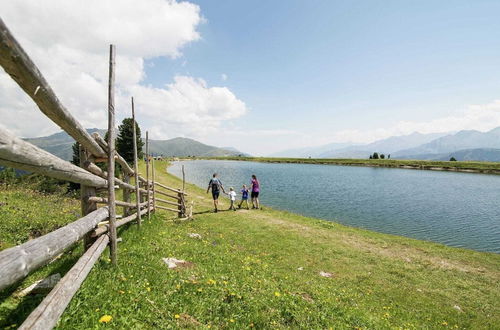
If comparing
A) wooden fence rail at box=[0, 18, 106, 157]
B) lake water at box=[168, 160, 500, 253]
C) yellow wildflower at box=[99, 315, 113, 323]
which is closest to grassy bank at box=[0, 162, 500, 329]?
yellow wildflower at box=[99, 315, 113, 323]

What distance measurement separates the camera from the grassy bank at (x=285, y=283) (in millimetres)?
5652

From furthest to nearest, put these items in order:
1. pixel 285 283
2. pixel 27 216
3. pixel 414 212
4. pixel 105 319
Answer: pixel 414 212 → pixel 27 216 → pixel 285 283 → pixel 105 319

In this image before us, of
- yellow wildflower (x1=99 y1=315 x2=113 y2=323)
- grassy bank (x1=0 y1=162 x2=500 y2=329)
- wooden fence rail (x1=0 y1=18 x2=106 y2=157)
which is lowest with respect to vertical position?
grassy bank (x1=0 y1=162 x2=500 y2=329)

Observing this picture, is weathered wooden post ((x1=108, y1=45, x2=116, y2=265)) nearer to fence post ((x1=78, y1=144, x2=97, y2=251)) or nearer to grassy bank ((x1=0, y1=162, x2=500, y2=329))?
fence post ((x1=78, y1=144, x2=97, y2=251))

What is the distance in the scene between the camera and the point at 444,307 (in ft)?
35.2

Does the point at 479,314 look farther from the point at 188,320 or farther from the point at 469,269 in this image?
the point at 188,320

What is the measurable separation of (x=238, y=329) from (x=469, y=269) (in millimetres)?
16672

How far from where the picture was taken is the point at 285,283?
31.2 feet

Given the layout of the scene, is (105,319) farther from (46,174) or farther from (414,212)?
(414,212)

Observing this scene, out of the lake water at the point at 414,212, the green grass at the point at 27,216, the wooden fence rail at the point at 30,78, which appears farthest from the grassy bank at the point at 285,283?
the lake water at the point at 414,212

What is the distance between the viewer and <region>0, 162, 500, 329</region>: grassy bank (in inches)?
223

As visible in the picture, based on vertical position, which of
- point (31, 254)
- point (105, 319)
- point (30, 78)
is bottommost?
point (105, 319)

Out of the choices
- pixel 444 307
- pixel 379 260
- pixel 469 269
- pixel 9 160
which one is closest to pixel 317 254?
pixel 379 260

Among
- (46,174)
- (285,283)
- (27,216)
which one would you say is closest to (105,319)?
(46,174)
